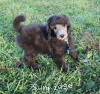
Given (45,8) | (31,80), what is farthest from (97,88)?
(45,8)

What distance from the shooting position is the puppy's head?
179 inches

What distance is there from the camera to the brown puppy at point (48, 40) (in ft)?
15.1

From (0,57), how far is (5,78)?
0.96m

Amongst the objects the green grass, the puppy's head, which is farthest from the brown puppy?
the green grass

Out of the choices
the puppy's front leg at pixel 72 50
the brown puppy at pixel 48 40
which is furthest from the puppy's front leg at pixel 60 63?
the puppy's front leg at pixel 72 50

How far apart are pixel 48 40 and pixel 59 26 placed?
40 centimetres

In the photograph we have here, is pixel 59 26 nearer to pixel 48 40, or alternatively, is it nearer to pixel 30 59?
pixel 48 40

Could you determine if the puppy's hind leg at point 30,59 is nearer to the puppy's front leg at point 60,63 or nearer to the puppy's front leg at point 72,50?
the puppy's front leg at point 60,63

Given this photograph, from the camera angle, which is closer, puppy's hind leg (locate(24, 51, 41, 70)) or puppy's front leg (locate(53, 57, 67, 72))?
puppy's front leg (locate(53, 57, 67, 72))

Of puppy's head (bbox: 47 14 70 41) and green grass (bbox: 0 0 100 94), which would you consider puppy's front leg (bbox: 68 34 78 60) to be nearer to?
green grass (bbox: 0 0 100 94)

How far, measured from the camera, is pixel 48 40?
15.9ft

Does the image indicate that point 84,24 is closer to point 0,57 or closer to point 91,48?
point 91,48

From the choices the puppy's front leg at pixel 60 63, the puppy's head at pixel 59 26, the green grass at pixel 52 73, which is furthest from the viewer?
the puppy's front leg at pixel 60 63

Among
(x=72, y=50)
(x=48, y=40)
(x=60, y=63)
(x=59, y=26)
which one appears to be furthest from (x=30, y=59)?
(x=59, y=26)
